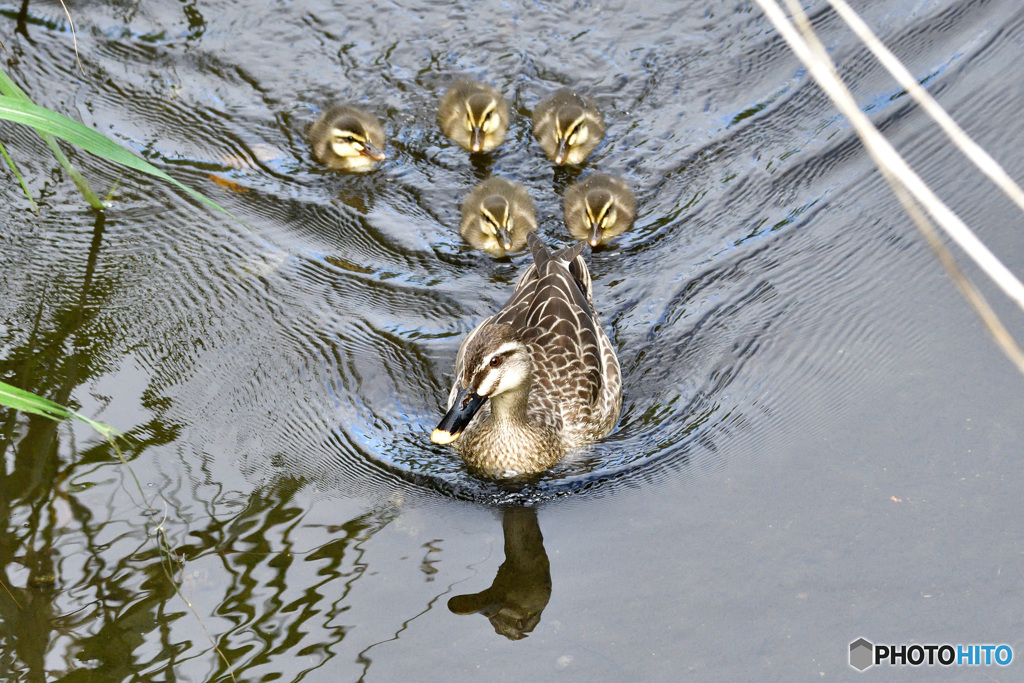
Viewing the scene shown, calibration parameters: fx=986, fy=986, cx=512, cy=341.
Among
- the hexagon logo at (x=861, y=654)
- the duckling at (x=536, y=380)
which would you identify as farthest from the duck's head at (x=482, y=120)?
the hexagon logo at (x=861, y=654)

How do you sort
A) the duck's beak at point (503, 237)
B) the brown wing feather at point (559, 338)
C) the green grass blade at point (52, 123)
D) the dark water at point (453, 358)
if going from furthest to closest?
1. the duck's beak at point (503, 237)
2. the brown wing feather at point (559, 338)
3. the dark water at point (453, 358)
4. the green grass blade at point (52, 123)

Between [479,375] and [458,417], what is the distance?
6.0 inches

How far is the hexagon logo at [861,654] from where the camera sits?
8.96 ft

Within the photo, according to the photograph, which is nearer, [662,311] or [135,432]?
[135,432]

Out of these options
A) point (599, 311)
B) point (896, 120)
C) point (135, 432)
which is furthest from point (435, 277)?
point (896, 120)

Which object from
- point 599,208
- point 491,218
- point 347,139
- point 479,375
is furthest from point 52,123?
point 599,208

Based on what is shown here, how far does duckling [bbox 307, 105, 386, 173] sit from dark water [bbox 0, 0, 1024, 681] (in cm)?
9

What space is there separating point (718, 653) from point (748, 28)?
3.82 meters

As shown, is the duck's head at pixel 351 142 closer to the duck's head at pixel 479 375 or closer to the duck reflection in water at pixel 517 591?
the duck's head at pixel 479 375

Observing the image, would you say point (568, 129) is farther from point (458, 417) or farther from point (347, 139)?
point (458, 417)

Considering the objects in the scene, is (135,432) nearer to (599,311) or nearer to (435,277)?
(435,277)

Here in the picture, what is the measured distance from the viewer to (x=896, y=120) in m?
4.85

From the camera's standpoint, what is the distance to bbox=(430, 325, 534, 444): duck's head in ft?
10.5

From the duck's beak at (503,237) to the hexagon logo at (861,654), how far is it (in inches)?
→ 90.9
